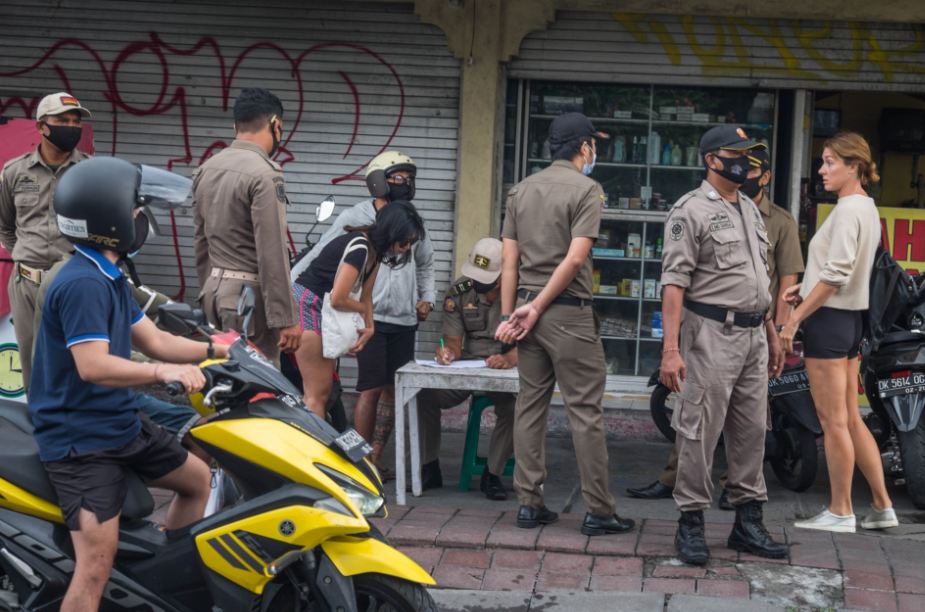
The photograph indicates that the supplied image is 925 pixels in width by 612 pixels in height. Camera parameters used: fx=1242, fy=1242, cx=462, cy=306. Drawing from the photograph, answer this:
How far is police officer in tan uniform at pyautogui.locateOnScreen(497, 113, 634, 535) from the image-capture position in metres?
5.77

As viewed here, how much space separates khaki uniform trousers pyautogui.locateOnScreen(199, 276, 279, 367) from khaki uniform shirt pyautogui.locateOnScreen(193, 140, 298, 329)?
8 centimetres

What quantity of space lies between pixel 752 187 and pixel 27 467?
3.87 m

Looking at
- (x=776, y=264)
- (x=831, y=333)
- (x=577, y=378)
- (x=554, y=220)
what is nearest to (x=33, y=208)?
(x=554, y=220)

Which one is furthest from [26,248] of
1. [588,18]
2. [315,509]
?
[588,18]

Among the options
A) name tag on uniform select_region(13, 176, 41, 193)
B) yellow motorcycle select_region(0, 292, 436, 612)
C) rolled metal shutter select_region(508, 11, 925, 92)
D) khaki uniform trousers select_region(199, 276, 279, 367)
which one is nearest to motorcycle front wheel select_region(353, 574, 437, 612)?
yellow motorcycle select_region(0, 292, 436, 612)

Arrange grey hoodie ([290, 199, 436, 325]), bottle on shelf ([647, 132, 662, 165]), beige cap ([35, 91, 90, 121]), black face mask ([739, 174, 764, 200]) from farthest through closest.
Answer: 1. bottle on shelf ([647, 132, 662, 165])
2. grey hoodie ([290, 199, 436, 325])
3. beige cap ([35, 91, 90, 121])
4. black face mask ([739, 174, 764, 200])

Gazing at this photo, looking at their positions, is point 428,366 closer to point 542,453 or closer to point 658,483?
point 542,453

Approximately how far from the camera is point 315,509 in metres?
3.82

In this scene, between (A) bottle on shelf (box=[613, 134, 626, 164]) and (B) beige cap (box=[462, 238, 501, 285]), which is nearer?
(B) beige cap (box=[462, 238, 501, 285])

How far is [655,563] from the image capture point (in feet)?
17.8

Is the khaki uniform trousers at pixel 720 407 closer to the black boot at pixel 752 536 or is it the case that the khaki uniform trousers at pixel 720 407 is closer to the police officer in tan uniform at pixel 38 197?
the black boot at pixel 752 536

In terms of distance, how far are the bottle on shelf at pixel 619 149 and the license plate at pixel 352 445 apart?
5.21 m

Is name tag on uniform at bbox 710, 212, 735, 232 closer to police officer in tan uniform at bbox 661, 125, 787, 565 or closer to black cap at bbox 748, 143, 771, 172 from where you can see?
police officer in tan uniform at bbox 661, 125, 787, 565

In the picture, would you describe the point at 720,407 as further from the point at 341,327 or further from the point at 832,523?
the point at 341,327
